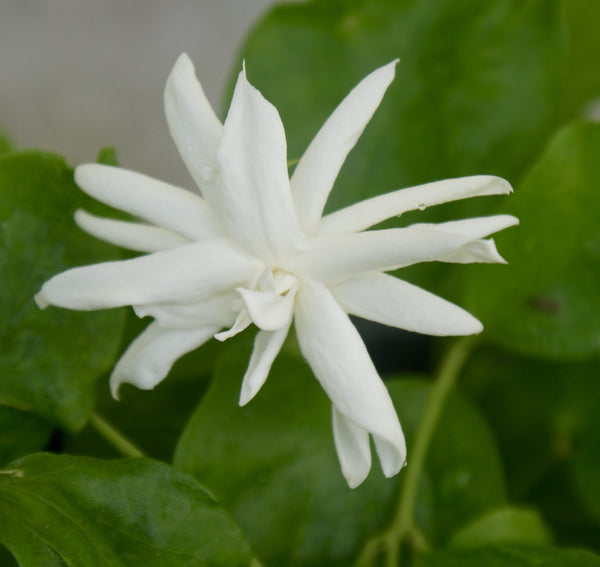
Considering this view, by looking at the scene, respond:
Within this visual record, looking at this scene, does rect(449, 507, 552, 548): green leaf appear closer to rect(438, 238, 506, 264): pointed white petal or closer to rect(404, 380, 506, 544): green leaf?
rect(404, 380, 506, 544): green leaf

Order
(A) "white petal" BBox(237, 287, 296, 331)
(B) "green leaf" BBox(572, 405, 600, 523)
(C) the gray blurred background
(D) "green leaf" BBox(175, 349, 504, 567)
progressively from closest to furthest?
1. (A) "white petal" BBox(237, 287, 296, 331)
2. (D) "green leaf" BBox(175, 349, 504, 567)
3. (B) "green leaf" BBox(572, 405, 600, 523)
4. (C) the gray blurred background

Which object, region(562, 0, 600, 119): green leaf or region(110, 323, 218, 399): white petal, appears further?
region(562, 0, 600, 119): green leaf

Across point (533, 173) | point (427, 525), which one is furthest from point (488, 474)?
point (533, 173)

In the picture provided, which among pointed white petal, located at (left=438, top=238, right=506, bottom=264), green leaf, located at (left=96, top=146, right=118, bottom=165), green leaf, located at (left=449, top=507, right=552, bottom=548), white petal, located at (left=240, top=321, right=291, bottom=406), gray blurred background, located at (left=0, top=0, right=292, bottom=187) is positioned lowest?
green leaf, located at (left=449, top=507, right=552, bottom=548)

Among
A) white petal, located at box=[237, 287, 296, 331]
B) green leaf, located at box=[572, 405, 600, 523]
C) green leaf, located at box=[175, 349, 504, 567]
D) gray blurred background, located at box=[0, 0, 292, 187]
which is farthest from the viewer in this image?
gray blurred background, located at box=[0, 0, 292, 187]

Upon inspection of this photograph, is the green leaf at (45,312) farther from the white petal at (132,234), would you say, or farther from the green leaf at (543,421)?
the green leaf at (543,421)

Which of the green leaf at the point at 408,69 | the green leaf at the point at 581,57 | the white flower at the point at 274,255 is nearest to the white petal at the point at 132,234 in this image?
the white flower at the point at 274,255

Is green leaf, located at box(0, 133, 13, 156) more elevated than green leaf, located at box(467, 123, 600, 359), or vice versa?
green leaf, located at box(467, 123, 600, 359)

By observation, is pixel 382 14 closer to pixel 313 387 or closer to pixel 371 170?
pixel 371 170

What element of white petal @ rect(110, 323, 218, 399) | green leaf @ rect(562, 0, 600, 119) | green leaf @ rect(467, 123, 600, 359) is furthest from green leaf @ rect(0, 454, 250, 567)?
green leaf @ rect(562, 0, 600, 119)
